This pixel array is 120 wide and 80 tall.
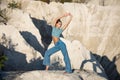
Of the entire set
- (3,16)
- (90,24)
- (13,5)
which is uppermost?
(13,5)

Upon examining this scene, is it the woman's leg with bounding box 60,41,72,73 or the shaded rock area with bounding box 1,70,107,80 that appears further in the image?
the woman's leg with bounding box 60,41,72,73

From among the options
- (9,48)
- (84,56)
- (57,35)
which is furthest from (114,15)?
(57,35)

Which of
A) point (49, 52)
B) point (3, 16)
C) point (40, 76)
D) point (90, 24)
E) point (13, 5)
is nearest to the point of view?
point (40, 76)

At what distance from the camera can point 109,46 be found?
22891 millimetres

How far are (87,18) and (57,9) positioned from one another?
1.91 metres

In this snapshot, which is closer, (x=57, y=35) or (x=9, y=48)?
(x=57, y=35)

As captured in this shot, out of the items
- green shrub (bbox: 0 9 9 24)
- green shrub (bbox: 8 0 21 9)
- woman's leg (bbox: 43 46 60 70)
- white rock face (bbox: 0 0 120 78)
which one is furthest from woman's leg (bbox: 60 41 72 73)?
white rock face (bbox: 0 0 120 78)

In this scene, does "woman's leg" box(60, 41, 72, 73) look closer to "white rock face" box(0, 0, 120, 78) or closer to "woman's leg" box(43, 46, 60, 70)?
"woman's leg" box(43, 46, 60, 70)

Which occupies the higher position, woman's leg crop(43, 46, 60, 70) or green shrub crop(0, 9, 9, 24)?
green shrub crop(0, 9, 9, 24)

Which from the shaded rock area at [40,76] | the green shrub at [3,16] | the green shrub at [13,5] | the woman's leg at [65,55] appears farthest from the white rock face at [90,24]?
the shaded rock area at [40,76]

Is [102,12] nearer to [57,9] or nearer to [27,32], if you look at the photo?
[57,9]

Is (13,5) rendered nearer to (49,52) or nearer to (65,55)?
(49,52)

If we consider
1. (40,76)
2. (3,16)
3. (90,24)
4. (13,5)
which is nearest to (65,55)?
(40,76)

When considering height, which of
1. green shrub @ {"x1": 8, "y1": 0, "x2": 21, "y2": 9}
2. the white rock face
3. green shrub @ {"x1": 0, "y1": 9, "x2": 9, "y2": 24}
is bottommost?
the white rock face
